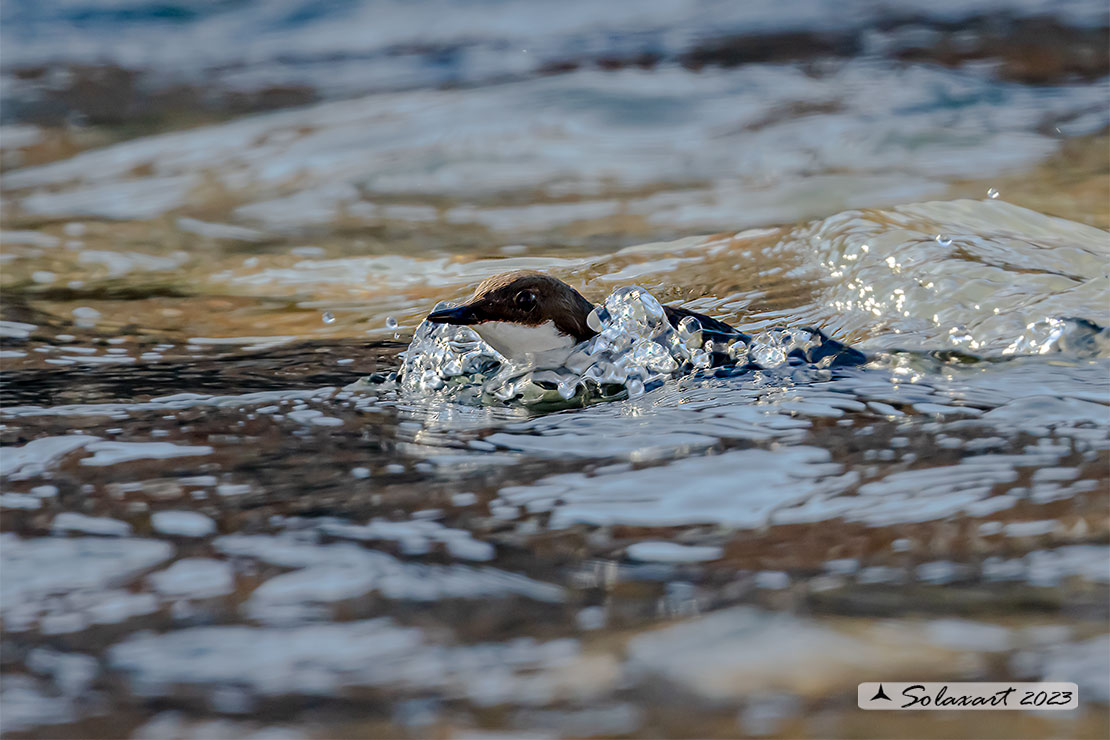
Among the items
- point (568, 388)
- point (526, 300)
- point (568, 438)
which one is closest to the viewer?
point (568, 438)

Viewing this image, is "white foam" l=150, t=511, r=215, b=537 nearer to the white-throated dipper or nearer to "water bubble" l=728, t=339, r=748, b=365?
the white-throated dipper

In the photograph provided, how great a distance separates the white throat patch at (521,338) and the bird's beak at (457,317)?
59 millimetres

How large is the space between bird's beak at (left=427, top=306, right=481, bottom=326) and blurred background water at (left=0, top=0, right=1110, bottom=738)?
1.09ft

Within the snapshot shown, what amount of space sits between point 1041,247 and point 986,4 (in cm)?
759

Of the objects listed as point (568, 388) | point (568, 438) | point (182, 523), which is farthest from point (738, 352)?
point (182, 523)

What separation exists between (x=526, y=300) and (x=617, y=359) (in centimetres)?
43

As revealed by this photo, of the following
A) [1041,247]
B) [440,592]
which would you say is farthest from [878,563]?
[1041,247]

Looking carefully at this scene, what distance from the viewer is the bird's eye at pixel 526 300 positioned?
13.9 feet

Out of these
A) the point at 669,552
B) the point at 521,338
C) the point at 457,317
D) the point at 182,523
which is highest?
the point at 457,317

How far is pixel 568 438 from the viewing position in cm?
374

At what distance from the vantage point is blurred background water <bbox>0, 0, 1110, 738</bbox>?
2.43 m

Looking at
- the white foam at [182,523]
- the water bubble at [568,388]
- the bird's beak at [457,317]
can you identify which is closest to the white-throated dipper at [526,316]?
the bird's beak at [457,317]

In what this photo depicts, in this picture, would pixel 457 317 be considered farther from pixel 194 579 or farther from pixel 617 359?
pixel 194 579

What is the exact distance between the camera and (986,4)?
12266 mm
